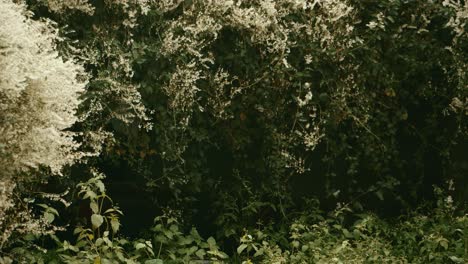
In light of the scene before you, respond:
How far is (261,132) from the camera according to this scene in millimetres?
6039

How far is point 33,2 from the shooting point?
201 inches

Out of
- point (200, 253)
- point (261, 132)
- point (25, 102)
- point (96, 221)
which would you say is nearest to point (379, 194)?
point (261, 132)

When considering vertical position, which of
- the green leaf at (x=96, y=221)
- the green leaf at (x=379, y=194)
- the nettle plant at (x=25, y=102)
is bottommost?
the green leaf at (x=96, y=221)

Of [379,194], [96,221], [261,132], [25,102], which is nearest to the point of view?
[25,102]

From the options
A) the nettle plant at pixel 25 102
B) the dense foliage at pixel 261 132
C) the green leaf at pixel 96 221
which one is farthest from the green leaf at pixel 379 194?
the nettle plant at pixel 25 102

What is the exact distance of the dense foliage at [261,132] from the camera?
527 cm

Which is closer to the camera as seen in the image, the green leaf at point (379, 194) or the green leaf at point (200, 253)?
the green leaf at point (200, 253)

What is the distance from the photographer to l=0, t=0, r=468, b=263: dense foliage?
5273mm

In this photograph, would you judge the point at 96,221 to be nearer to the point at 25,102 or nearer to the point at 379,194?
the point at 25,102

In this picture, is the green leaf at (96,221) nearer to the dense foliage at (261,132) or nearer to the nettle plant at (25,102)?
the dense foliage at (261,132)

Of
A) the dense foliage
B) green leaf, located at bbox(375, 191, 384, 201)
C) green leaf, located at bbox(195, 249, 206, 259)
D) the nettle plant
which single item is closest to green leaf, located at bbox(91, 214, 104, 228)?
the dense foliage

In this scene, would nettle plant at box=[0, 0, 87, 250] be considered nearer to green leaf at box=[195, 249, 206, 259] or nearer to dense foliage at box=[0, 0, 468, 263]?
dense foliage at box=[0, 0, 468, 263]

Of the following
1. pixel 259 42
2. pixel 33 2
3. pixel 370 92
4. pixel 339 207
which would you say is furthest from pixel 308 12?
pixel 33 2

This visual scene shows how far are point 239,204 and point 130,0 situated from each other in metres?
2.12
